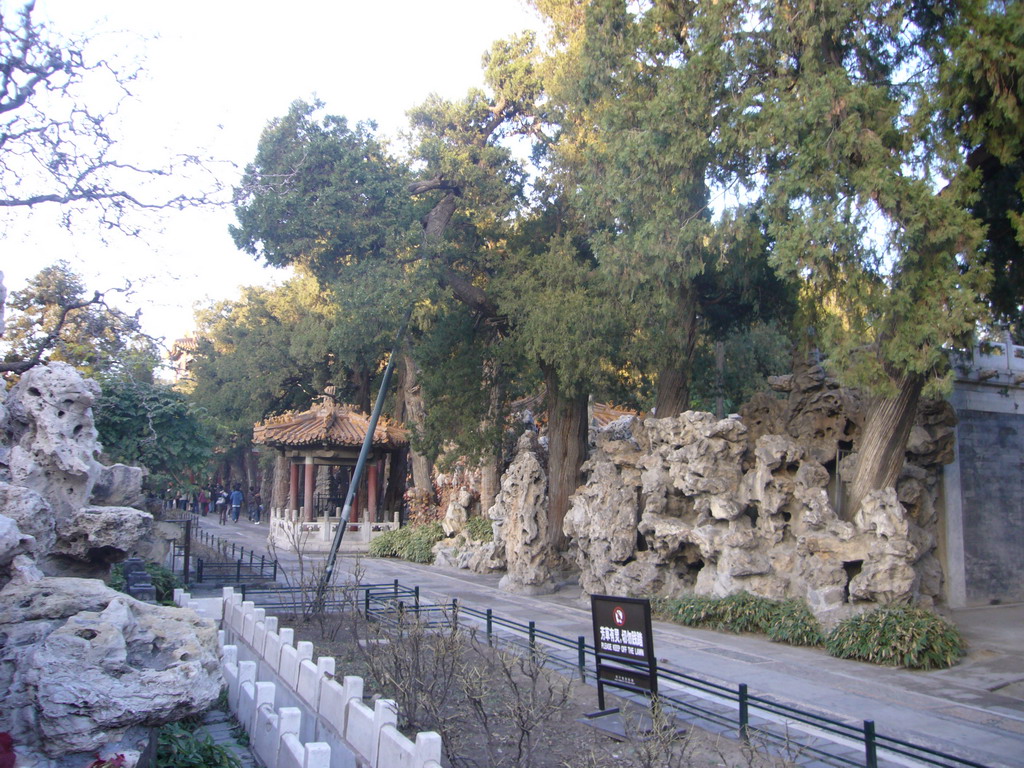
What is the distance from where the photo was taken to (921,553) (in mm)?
13688

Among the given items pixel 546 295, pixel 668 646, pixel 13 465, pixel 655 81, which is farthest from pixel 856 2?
pixel 13 465

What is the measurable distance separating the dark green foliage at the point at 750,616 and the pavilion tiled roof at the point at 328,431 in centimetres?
1442

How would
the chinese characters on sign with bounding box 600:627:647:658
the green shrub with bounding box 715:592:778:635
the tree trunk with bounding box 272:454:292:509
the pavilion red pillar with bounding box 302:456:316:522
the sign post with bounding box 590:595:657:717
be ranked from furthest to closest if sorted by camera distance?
the tree trunk with bounding box 272:454:292:509
the pavilion red pillar with bounding box 302:456:316:522
the green shrub with bounding box 715:592:778:635
the chinese characters on sign with bounding box 600:627:647:658
the sign post with bounding box 590:595:657:717

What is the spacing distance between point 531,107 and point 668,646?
16556 mm

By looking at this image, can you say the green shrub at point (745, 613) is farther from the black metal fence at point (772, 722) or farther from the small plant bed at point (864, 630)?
the black metal fence at point (772, 722)

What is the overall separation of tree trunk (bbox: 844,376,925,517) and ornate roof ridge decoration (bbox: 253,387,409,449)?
1667 cm

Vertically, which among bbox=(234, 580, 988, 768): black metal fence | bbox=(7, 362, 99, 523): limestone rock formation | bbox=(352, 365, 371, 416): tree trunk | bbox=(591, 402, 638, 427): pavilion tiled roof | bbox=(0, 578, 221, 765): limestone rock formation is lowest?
bbox=(234, 580, 988, 768): black metal fence

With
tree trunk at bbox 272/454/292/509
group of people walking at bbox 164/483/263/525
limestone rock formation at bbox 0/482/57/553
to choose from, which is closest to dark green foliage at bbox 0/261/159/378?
limestone rock formation at bbox 0/482/57/553

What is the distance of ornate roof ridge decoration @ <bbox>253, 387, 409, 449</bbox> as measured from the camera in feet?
91.5

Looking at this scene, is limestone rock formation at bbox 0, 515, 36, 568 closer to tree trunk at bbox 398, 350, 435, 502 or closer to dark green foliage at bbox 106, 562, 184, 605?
dark green foliage at bbox 106, 562, 184, 605

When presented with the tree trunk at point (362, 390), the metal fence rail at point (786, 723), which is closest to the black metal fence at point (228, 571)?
the metal fence rail at point (786, 723)

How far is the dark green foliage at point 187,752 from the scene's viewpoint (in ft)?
19.6

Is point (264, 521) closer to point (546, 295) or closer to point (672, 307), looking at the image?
point (546, 295)

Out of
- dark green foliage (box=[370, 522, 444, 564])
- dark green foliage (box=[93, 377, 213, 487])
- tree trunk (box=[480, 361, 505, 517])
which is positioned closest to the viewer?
dark green foliage (box=[93, 377, 213, 487])
